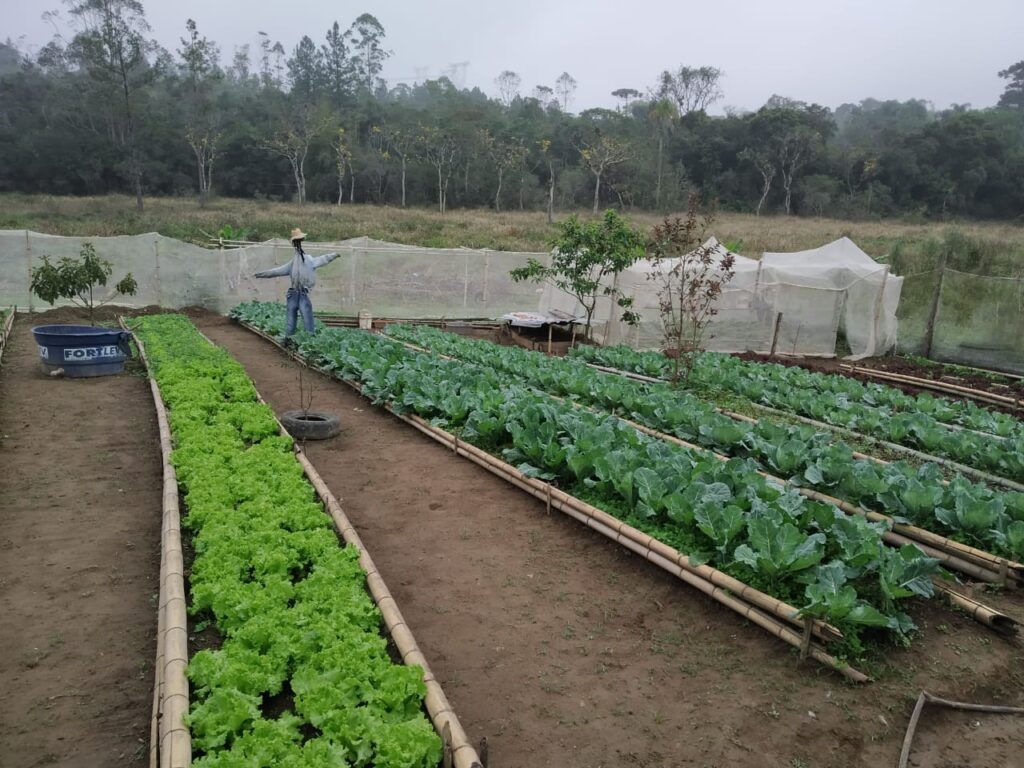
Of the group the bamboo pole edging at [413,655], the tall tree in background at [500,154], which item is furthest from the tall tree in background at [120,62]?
the bamboo pole edging at [413,655]

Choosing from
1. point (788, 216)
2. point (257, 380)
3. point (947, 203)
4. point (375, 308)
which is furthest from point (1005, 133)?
point (257, 380)

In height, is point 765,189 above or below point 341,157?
below

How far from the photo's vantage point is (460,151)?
4881 cm

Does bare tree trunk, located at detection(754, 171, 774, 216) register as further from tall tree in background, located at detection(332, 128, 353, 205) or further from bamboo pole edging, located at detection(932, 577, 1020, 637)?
bamboo pole edging, located at detection(932, 577, 1020, 637)

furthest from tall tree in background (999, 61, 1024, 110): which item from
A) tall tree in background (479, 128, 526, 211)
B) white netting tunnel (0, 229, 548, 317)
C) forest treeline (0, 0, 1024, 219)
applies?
white netting tunnel (0, 229, 548, 317)

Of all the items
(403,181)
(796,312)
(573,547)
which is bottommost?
(573,547)

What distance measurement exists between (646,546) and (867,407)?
5571 millimetres

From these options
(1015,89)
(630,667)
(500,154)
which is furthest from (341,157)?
(1015,89)

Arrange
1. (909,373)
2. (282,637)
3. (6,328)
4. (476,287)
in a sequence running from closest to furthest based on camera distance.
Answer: (282,637), (909,373), (6,328), (476,287)

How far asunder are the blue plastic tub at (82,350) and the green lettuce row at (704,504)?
471cm

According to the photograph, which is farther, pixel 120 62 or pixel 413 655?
pixel 120 62

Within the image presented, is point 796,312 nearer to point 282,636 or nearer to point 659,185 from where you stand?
point 282,636

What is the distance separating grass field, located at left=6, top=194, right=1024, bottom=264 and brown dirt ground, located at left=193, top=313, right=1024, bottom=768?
83.9ft

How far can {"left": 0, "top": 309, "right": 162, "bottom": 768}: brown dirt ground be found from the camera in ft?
9.77
